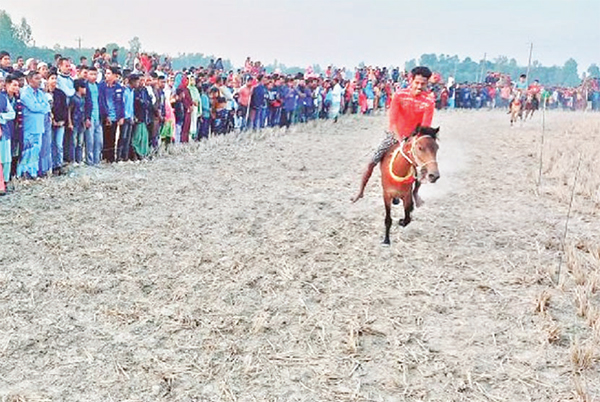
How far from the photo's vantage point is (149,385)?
15.2ft

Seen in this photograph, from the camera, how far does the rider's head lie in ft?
25.6

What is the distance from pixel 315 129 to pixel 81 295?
16.3 metres

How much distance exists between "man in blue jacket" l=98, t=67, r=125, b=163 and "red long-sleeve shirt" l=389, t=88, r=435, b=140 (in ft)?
20.5

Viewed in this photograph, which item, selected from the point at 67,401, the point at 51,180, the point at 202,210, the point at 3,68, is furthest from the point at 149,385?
the point at 3,68

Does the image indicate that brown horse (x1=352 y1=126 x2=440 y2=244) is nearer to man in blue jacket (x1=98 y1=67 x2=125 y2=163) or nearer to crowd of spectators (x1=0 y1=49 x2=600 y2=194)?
crowd of spectators (x1=0 y1=49 x2=600 y2=194)

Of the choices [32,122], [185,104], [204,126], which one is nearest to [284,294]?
[32,122]

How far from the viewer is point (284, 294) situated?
6.41 meters

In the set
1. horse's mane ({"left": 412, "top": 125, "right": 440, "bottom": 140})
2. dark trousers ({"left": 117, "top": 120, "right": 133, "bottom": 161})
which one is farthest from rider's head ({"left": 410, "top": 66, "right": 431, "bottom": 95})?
dark trousers ({"left": 117, "top": 120, "right": 133, "bottom": 161})

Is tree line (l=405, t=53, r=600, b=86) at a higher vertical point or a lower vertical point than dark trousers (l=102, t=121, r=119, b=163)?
higher

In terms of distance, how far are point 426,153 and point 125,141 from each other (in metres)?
7.56

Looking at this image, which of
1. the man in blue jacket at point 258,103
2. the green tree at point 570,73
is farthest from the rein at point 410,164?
the green tree at point 570,73

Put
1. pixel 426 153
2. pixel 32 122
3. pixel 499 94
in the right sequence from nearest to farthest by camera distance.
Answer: pixel 426 153, pixel 32 122, pixel 499 94

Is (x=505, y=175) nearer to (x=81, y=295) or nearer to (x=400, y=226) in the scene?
(x=400, y=226)

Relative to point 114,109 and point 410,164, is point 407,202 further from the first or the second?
point 114,109
